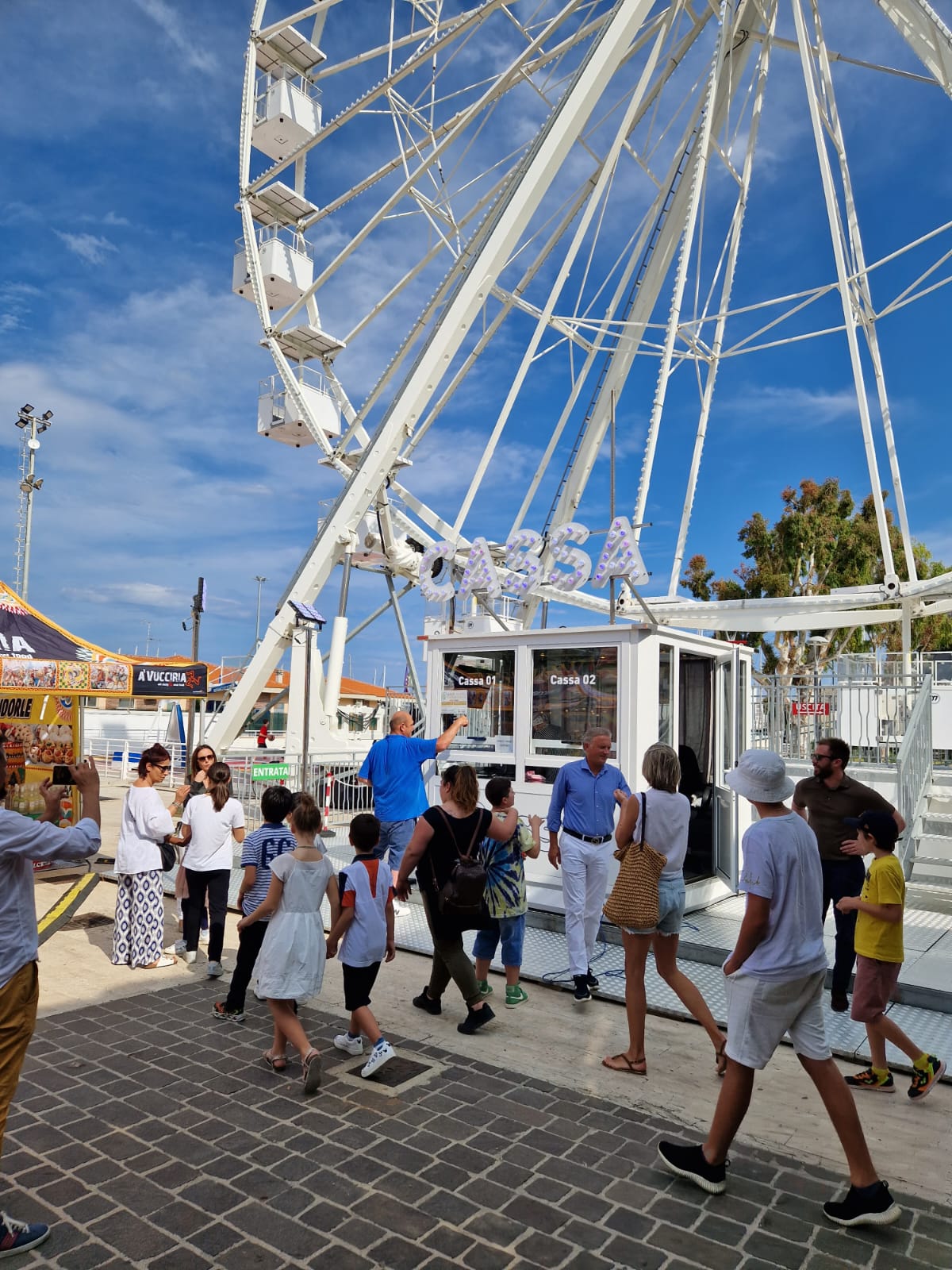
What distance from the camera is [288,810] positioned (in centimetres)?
589

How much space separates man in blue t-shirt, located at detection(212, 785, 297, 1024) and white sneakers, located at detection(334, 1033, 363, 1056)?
2.66 feet

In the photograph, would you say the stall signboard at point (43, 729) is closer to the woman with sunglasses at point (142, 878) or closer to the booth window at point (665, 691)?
the woman with sunglasses at point (142, 878)

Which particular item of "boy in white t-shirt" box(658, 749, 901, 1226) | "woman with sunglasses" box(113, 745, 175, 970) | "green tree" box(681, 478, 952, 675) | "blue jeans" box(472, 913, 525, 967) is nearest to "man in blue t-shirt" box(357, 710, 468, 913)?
"blue jeans" box(472, 913, 525, 967)

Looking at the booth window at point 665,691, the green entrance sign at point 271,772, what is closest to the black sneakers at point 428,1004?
the booth window at point 665,691

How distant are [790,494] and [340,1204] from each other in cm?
3398

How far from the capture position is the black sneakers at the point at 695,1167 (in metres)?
3.58

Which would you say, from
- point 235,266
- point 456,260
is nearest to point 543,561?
point 456,260

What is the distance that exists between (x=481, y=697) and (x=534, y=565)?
1.65 m

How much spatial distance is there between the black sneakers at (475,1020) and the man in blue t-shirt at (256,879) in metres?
1.41

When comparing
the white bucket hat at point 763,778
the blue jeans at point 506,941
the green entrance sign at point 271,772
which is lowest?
the blue jeans at point 506,941

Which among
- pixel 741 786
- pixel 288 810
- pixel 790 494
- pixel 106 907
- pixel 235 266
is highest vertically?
pixel 235 266

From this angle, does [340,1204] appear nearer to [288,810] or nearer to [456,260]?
[288,810]

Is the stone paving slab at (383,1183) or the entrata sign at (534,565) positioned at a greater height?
the entrata sign at (534,565)

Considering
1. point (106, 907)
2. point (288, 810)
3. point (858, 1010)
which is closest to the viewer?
point (858, 1010)
